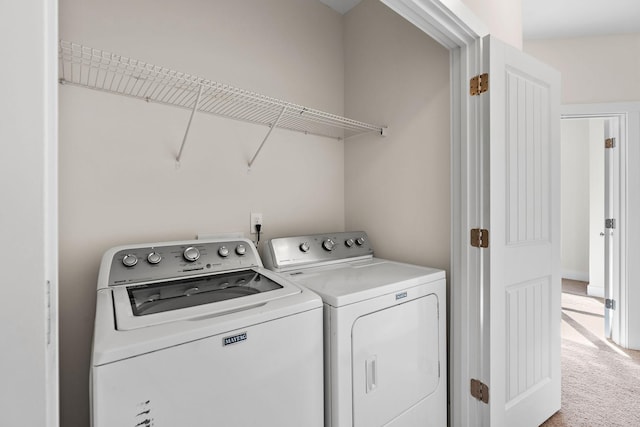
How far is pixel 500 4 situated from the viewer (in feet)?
5.56

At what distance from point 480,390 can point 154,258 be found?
1.67 metres

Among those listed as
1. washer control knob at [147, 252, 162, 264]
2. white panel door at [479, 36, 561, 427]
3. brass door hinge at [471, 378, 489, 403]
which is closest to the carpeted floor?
white panel door at [479, 36, 561, 427]

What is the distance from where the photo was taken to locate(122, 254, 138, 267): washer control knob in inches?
50.9

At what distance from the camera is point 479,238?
150 centimetres

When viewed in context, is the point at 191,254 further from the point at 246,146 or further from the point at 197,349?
the point at 246,146

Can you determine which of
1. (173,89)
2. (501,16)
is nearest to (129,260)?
(173,89)

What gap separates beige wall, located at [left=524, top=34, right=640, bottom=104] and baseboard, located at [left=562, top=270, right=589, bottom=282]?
301 centimetres

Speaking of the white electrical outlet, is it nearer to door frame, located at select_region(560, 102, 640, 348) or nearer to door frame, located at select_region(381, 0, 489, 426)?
door frame, located at select_region(381, 0, 489, 426)

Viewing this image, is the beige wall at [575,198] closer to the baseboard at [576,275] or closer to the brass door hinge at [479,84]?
the baseboard at [576,275]

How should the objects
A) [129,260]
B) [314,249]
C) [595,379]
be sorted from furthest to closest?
[595,379] < [314,249] < [129,260]

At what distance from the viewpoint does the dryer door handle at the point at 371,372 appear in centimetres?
127

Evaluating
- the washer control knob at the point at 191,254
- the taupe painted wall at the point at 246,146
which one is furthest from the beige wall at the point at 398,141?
the washer control knob at the point at 191,254

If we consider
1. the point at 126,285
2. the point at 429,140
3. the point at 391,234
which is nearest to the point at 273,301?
the point at 126,285

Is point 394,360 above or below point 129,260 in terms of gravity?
below
